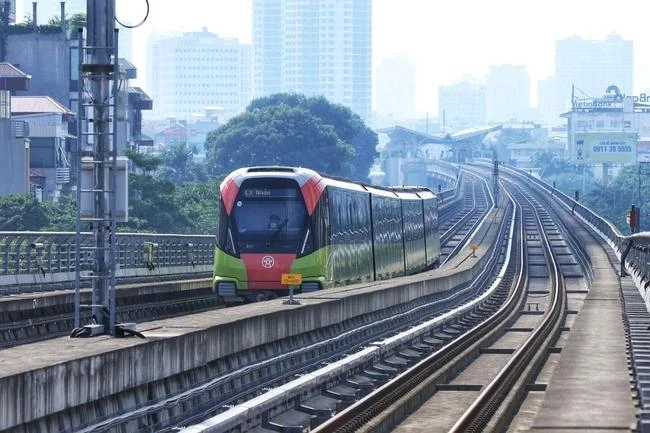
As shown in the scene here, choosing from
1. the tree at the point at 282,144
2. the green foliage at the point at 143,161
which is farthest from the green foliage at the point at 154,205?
the tree at the point at 282,144

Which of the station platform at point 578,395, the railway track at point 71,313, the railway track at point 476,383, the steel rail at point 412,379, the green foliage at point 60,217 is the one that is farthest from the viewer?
the green foliage at point 60,217

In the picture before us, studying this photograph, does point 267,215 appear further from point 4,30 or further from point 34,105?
point 4,30

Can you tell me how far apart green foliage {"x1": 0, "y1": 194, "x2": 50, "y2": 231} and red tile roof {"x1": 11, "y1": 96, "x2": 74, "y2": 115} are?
31.3 metres

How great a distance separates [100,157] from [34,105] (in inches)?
3900

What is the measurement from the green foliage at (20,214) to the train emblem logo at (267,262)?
155 feet

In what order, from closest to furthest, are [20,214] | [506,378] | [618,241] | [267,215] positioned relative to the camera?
[506,378] < [267,215] < [618,241] < [20,214]

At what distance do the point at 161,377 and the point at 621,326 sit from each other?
68.8 ft

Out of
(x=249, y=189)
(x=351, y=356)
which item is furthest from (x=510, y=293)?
(x=351, y=356)

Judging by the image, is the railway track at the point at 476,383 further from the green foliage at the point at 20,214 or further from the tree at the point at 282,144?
the tree at the point at 282,144

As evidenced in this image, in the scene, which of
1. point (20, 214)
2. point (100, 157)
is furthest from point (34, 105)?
point (100, 157)

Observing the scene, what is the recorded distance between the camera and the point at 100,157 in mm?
19312

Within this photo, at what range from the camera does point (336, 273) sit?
38812 mm

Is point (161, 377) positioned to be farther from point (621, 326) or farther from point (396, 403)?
point (621, 326)

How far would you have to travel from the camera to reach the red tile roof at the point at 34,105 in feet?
377
